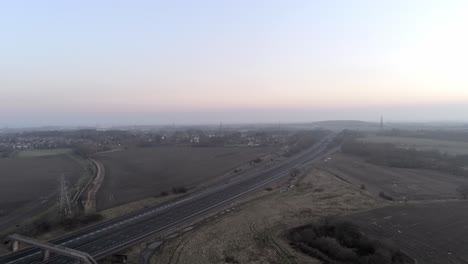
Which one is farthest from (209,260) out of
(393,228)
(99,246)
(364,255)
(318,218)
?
(393,228)

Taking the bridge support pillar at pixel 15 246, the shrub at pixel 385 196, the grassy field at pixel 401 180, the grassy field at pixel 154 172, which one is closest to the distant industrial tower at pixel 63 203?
the grassy field at pixel 154 172

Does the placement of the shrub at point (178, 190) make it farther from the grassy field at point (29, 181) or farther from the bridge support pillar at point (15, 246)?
the bridge support pillar at point (15, 246)

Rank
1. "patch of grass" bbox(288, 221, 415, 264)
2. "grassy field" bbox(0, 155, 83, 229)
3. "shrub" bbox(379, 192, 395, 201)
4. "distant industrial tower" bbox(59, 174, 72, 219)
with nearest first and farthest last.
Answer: "patch of grass" bbox(288, 221, 415, 264) < "distant industrial tower" bbox(59, 174, 72, 219) < "grassy field" bbox(0, 155, 83, 229) < "shrub" bbox(379, 192, 395, 201)

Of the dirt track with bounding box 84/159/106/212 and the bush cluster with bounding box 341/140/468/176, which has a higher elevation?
the bush cluster with bounding box 341/140/468/176

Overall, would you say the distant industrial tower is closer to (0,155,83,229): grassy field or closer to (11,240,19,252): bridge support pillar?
(0,155,83,229): grassy field

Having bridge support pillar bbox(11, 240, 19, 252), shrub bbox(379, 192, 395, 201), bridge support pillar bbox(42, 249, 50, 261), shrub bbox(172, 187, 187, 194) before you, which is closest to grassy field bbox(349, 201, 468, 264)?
shrub bbox(379, 192, 395, 201)

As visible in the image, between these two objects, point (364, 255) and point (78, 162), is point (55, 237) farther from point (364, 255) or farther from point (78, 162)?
point (78, 162)
